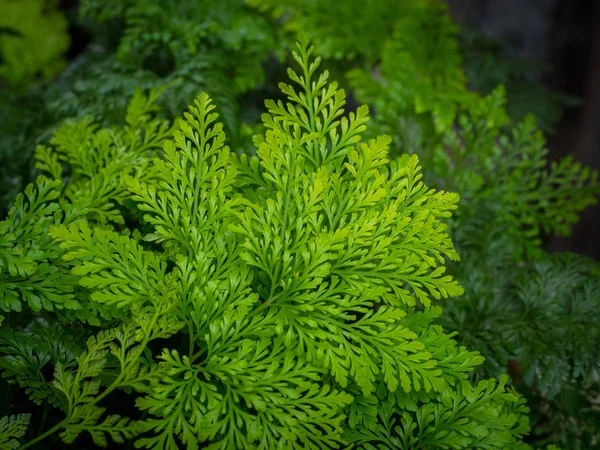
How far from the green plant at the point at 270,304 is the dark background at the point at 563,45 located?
2.02m

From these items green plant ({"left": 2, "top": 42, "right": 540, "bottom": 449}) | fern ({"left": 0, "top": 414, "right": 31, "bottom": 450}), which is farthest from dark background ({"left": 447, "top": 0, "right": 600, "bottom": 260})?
fern ({"left": 0, "top": 414, "right": 31, "bottom": 450})

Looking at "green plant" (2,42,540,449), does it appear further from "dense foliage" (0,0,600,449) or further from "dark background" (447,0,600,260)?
"dark background" (447,0,600,260)

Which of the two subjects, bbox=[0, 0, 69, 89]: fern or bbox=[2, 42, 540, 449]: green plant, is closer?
bbox=[2, 42, 540, 449]: green plant

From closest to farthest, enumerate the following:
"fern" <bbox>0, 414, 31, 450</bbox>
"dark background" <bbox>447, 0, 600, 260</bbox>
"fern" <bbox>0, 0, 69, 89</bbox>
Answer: "fern" <bbox>0, 414, 31, 450</bbox> < "fern" <bbox>0, 0, 69, 89</bbox> < "dark background" <bbox>447, 0, 600, 260</bbox>

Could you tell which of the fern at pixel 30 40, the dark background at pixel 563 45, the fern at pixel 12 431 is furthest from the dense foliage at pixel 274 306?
the dark background at pixel 563 45

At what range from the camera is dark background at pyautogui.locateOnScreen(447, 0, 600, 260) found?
8.41ft

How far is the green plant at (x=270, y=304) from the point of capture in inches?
27.1

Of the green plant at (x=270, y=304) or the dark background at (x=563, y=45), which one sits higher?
the dark background at (x=563, y=45)

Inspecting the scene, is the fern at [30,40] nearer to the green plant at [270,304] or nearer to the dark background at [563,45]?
the green plant at [270,304]

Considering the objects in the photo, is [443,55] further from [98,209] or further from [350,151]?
[98,209]

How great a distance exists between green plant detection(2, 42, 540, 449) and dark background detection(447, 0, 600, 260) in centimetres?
202

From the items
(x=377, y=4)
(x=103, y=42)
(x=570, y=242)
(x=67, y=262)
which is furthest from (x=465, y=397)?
(x=570, y=242)

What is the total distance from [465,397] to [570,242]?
2.02m

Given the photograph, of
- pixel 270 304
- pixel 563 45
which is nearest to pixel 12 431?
pixel 270 304
